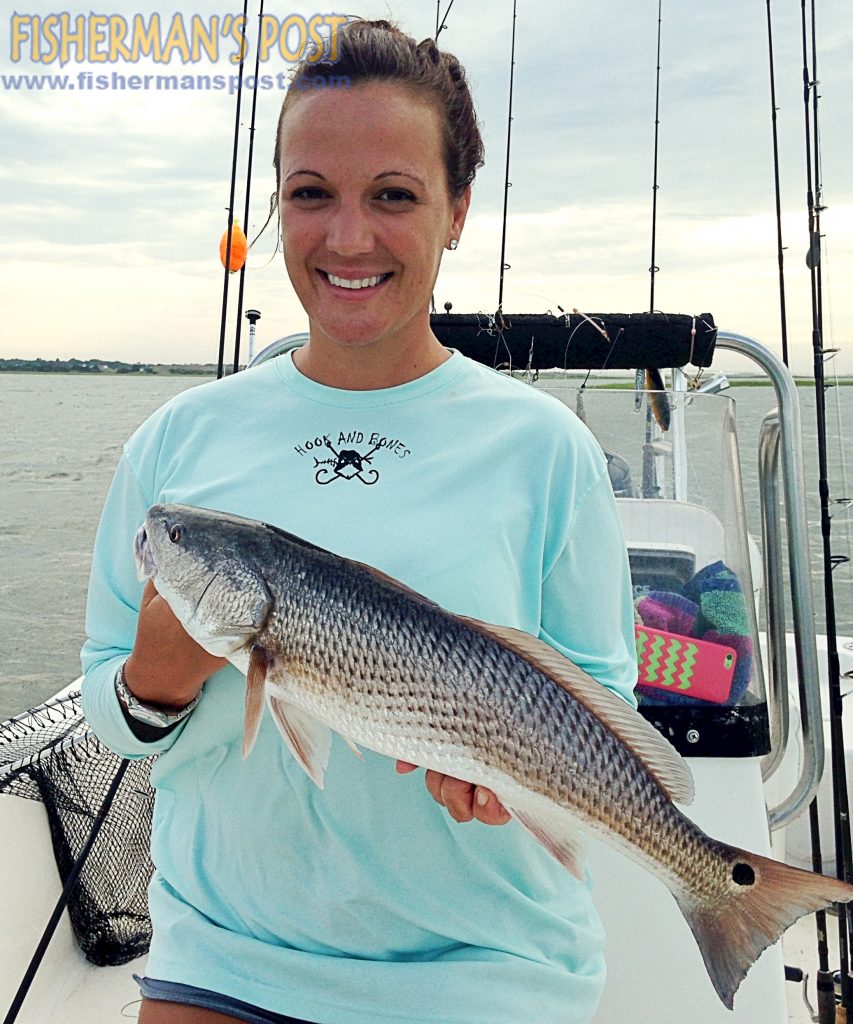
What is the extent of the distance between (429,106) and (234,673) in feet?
3.85

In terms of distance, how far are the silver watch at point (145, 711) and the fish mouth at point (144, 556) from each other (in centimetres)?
20

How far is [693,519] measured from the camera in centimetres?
305

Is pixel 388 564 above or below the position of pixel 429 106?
below

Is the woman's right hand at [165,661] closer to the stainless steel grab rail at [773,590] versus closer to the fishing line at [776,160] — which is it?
the stainless steel grab rail at [773,590]

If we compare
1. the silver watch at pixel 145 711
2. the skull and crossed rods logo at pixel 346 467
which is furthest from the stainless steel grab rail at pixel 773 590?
the silver watch at pixel 145 711

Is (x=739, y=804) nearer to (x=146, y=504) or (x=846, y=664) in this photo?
(x=146, y=504)

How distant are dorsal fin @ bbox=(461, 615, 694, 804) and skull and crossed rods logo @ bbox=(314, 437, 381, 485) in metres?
0.38

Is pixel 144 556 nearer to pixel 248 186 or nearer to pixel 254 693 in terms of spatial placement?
pixel 254 693

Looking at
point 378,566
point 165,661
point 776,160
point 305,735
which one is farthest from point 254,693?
point 776,160

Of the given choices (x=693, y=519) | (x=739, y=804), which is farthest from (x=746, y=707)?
(x=693, y=519)

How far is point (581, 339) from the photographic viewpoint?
3.27m

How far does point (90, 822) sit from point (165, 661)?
2.03 meters

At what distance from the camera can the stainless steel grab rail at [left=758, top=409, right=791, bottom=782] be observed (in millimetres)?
2898

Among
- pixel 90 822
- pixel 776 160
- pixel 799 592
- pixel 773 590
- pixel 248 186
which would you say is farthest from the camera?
pixel 776 160
